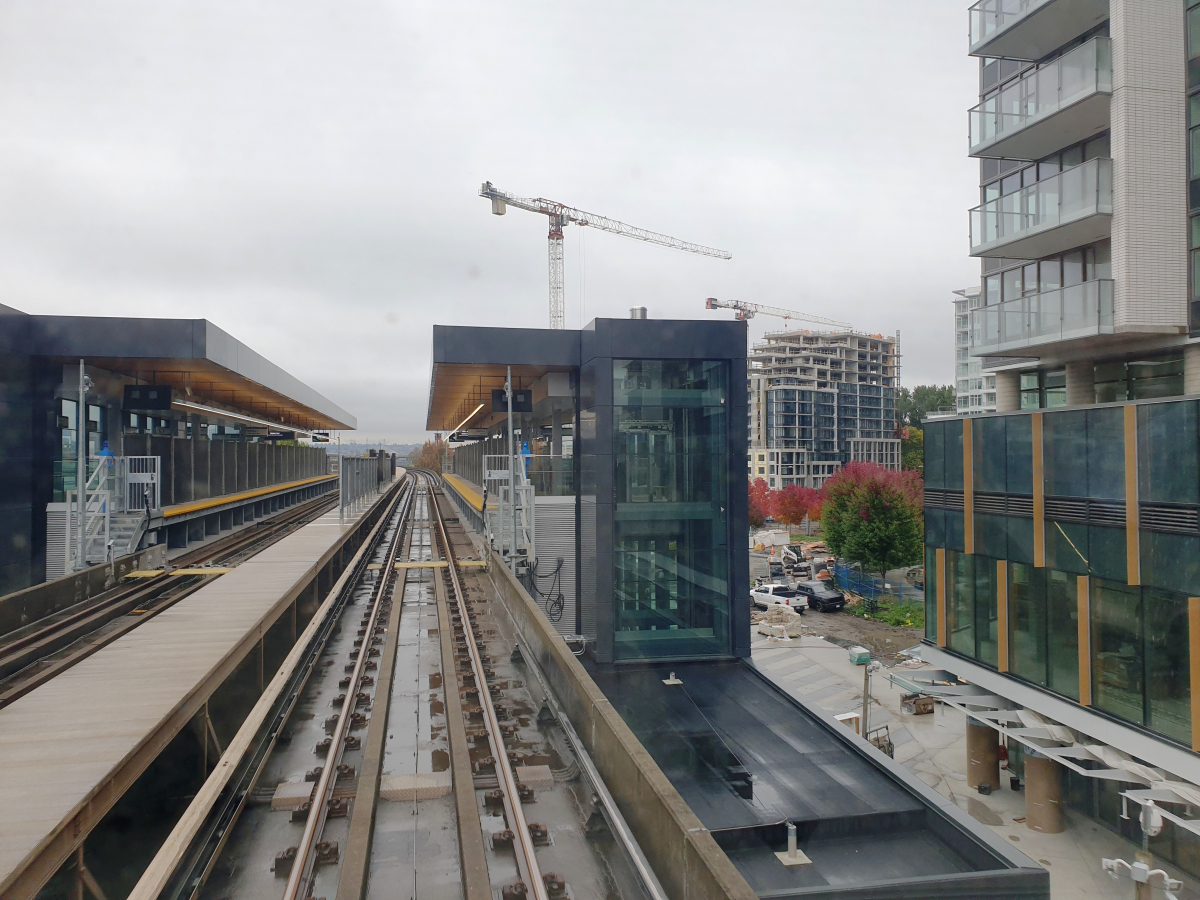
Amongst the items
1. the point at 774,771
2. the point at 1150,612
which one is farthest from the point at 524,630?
the point at 1150,612

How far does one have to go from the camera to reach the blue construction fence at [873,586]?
36.6 m

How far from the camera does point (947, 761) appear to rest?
16641 mm

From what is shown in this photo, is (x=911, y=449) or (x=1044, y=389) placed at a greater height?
(x=1044, y=389)

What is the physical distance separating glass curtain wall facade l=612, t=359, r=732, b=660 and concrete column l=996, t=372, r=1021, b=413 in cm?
815

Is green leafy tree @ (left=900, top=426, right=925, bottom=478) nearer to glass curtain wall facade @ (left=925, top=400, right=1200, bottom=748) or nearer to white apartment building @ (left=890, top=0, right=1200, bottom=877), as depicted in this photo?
white apartment building @ (left=890, top=0, right=1200, bottom=877)

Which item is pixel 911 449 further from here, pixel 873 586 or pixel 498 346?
pixel 498 346

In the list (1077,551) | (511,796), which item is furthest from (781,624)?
(511,796)

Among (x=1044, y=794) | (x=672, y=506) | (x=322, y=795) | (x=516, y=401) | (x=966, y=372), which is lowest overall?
(x=1044, y=794)

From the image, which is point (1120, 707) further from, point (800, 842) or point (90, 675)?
point (90, 675)

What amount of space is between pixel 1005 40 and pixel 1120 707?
1322cm

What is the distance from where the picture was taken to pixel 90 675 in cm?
712

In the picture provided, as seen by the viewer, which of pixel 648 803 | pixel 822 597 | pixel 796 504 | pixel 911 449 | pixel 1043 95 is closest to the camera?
pixel 648 803

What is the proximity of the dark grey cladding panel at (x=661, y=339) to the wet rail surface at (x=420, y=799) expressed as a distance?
6.46m

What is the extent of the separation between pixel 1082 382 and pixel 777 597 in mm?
19888
